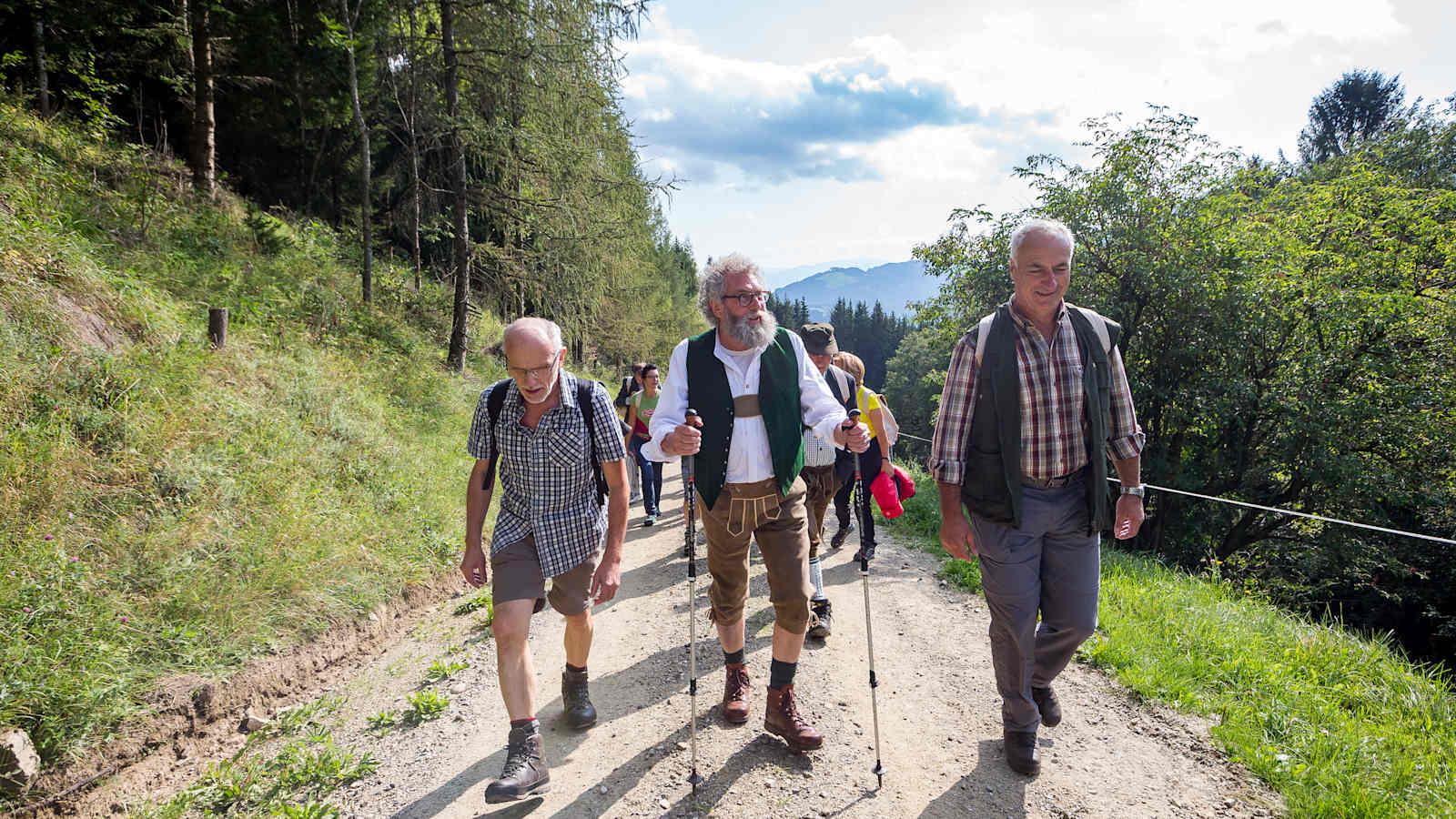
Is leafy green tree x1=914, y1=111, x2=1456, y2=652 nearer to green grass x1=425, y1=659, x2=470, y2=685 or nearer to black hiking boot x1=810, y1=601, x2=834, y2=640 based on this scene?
black hiking boot x1=810, y1=601, x2=834, y2=640

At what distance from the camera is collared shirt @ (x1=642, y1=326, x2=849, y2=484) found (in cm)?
317

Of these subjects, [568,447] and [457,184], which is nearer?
[568,447]

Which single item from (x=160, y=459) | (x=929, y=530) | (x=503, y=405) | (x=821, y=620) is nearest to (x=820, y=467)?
(x=821, y=620)

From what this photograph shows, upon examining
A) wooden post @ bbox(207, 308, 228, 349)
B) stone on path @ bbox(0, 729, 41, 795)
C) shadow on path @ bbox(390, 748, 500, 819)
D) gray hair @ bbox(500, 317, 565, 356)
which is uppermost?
wooden post @ bbox(207, 308, 228, 349)

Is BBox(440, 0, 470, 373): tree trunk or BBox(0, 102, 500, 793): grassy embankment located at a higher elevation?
BBox(440, 0, 470, 373): tree trunk

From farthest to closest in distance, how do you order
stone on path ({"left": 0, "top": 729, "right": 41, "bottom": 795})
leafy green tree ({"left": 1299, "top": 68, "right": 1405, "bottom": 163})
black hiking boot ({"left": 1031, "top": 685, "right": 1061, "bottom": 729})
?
leafy green tree ({"left": 1299, "top": 68, "right": 1405, "bottom": 163}) → black hiking boot ({"left": 1031, "top": 685, "right": 1061, "bottom": 729}) → stone on path ({"left": 0, "top": 729, "right": 41, "bottom": 795})

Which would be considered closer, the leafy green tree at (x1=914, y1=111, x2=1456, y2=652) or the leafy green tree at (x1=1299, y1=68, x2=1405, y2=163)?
the leafy green tree at (x1=914, y1=111, x2=1456, y2=652)

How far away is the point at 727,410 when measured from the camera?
3.16 m

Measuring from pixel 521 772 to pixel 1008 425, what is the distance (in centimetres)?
276

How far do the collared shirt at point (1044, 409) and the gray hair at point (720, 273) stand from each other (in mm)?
1117

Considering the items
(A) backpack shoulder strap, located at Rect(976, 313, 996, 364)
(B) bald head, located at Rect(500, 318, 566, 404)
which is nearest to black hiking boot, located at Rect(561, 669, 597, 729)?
(B) bald head, located at Rect(500, 318, 566, 404)

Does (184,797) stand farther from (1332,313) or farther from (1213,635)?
(1332,313)

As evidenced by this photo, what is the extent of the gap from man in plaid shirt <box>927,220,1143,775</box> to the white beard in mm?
945

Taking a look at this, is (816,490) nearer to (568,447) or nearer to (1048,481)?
(1048,481)
